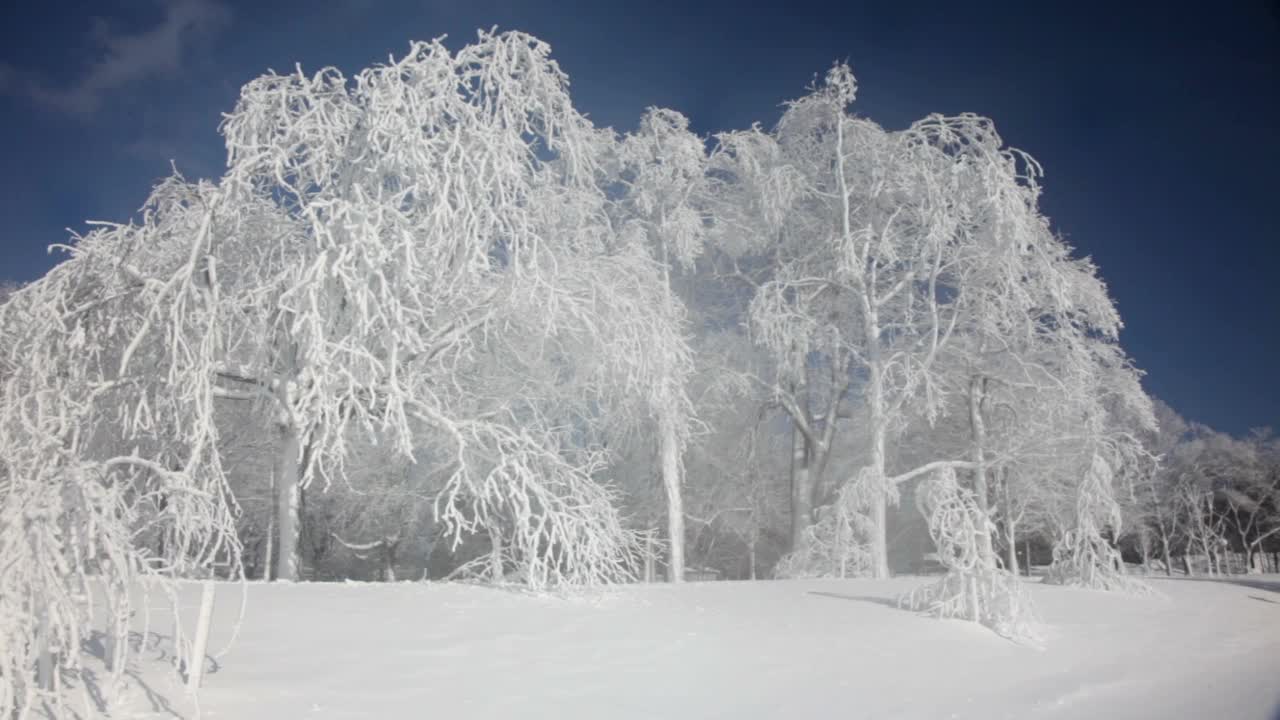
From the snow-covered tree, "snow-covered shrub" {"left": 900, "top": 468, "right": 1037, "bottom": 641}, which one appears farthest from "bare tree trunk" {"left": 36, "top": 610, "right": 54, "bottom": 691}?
"snow-covered shrub" {"left": 900, "top": 468, "right": 1037, "bottom": 641}

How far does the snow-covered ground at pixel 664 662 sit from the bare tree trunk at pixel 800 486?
7838 mm

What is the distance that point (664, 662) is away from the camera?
654 centimetres

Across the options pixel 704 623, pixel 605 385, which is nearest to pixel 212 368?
pixel 704 623

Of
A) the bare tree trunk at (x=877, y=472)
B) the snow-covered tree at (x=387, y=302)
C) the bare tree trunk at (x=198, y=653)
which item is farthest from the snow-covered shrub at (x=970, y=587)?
the bare tree trunk at (x=198, y=653)

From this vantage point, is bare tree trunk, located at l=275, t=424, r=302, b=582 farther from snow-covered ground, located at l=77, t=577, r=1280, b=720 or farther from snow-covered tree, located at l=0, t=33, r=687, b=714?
snow-covered ground, located at l=77, t=577, r=1280, b=720

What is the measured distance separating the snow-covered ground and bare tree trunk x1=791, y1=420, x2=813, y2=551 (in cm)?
784

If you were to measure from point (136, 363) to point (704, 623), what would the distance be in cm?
519

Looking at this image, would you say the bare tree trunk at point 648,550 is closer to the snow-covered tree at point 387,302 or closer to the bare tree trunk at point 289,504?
the snow-covered tree at point 387,302

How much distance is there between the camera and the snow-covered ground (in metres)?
5.19

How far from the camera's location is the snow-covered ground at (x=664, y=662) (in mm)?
5188

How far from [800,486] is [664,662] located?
12.7m

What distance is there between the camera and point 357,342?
868 cm

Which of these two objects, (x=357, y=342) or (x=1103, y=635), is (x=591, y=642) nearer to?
(x=357, y=342)

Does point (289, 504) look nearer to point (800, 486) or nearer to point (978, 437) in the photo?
point (800, 486)
